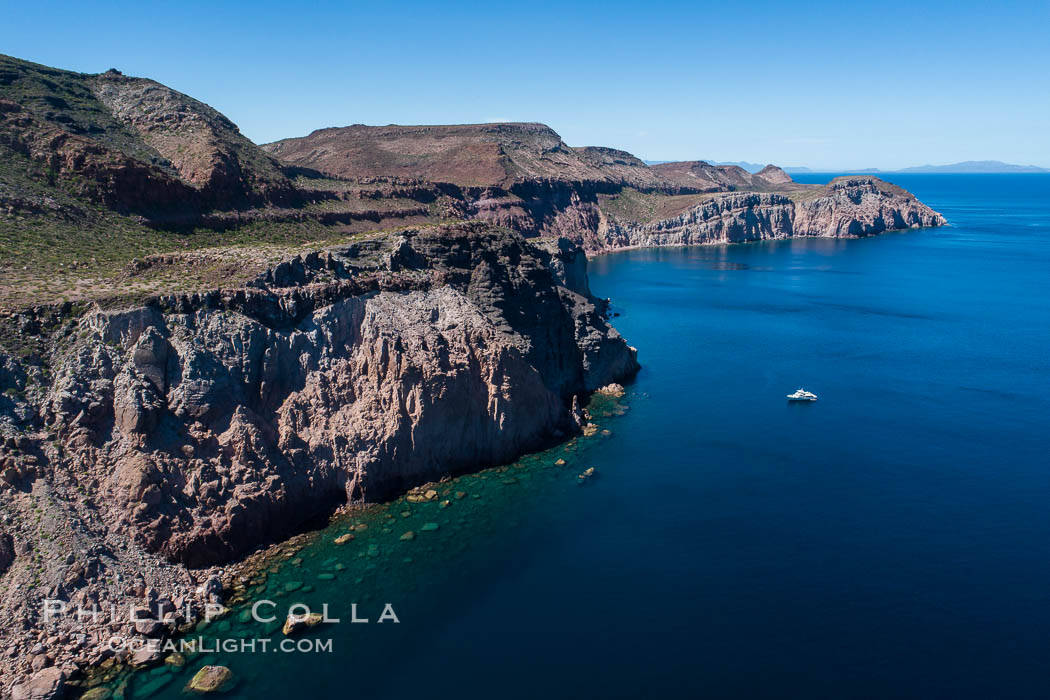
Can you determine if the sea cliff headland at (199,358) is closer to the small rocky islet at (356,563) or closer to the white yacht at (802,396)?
the small rocky islet at (356,563)

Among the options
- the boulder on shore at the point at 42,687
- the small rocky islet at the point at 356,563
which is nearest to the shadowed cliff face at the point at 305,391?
the small rocky islet at the point at 356,563

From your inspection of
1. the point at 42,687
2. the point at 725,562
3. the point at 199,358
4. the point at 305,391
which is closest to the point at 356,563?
the point at 305,391

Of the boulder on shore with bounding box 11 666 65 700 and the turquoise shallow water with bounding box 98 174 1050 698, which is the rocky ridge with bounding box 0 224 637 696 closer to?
the boulder on shore with bounding box 11 666 65 700

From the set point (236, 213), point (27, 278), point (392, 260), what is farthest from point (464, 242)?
point (27, 278)

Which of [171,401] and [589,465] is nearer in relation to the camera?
[171,401]

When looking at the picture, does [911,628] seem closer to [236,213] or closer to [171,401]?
[171,401]

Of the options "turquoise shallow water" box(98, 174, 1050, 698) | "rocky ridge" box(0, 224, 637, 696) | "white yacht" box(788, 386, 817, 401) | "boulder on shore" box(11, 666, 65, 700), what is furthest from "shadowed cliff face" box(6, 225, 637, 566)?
"white yacht" box(788, 386, 817, 401)
